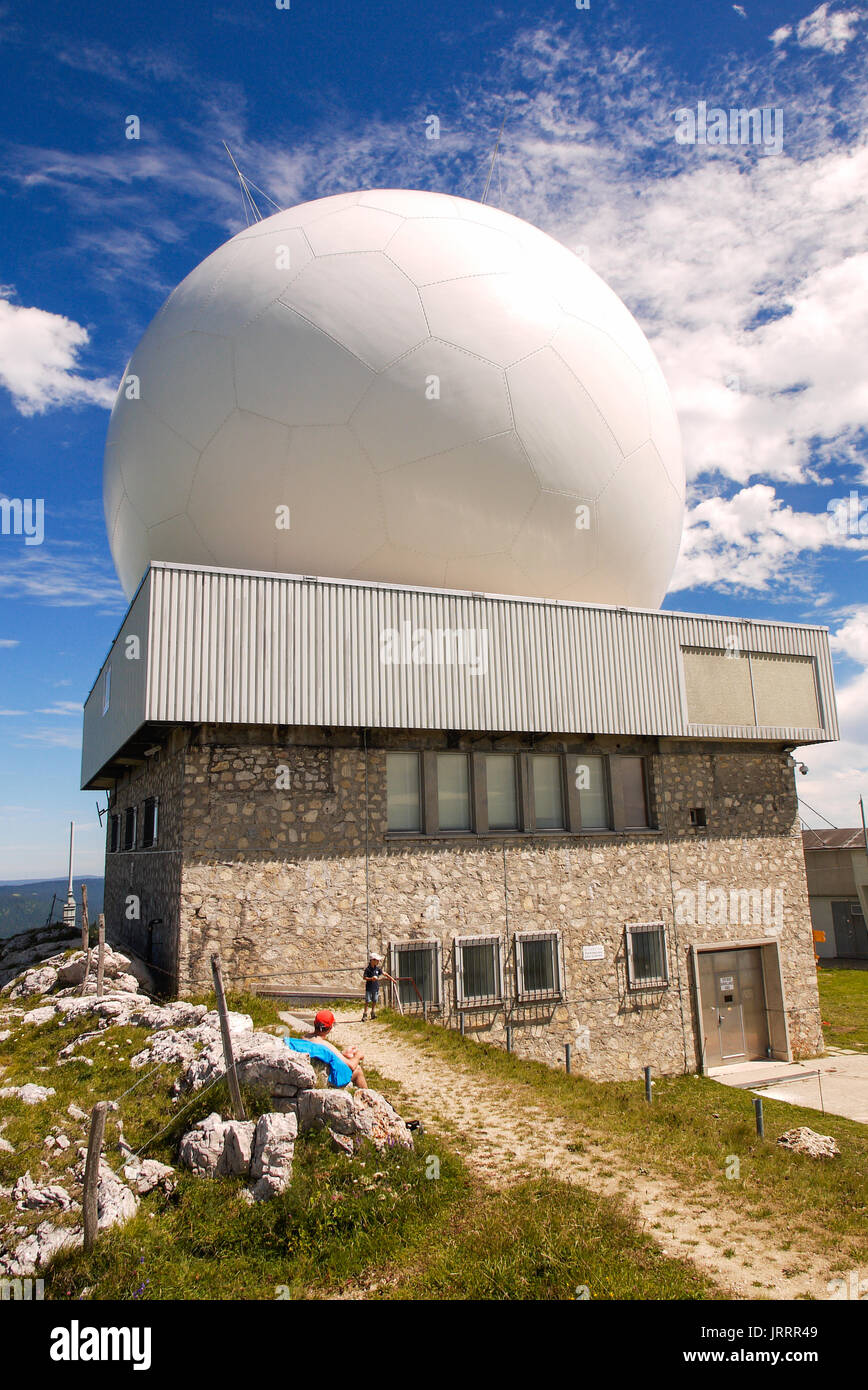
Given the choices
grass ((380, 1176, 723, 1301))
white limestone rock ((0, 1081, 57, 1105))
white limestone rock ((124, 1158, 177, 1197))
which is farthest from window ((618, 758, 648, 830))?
white limestone rock ((124, 1158, 177, 1197))

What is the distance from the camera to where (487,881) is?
1271 centimetres

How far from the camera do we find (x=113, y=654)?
14281 mm

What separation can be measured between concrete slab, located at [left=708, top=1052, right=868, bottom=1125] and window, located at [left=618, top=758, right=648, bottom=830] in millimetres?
4552

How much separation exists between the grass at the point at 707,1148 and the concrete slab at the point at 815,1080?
1472 millimetres

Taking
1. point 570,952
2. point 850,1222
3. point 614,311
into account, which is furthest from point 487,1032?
point 614,311

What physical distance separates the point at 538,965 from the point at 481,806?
2.65m

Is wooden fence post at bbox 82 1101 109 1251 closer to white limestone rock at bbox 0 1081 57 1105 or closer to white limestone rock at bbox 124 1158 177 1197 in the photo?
white limestone rock at bbox 124 1158 177 1197

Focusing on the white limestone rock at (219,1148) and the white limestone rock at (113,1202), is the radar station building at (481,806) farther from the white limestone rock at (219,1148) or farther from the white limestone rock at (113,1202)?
the white limestone rock at (113,1202)

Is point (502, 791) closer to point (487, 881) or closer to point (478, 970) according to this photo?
point (487, 881)

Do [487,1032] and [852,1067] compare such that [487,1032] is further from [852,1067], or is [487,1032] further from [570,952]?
[852,1067]

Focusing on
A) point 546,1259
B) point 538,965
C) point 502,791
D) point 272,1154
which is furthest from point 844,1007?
point 272,1154
